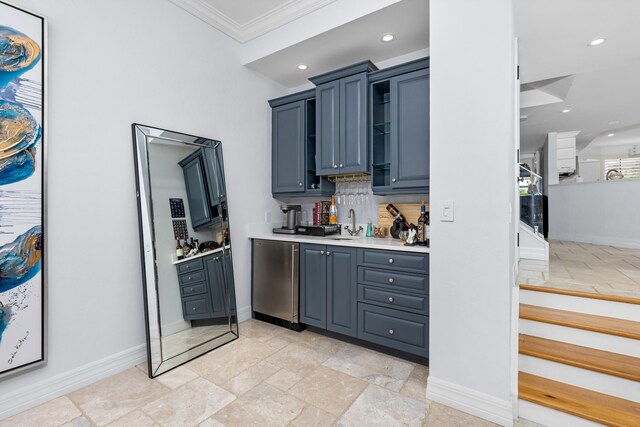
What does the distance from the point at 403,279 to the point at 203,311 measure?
172cm

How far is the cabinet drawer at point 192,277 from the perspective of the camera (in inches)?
97.2

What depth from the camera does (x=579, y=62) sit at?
10.5 feet

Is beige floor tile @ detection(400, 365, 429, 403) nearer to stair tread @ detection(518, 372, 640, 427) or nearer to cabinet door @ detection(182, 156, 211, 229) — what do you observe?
stair tread @ detection(518, 372, 640, 427)

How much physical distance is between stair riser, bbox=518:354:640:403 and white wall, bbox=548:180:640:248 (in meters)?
4.93

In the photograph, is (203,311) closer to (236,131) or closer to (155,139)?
(155,139)

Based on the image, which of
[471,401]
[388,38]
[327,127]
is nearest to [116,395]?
[471,401]

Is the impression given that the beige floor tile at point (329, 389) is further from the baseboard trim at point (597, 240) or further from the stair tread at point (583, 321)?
the baseboard trim at point (597, 240)

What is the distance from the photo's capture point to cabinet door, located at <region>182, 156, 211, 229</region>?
2576 mm

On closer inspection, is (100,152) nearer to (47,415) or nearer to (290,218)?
(47,415)

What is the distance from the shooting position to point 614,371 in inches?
67.9

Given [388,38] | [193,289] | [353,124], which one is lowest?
[193,289]

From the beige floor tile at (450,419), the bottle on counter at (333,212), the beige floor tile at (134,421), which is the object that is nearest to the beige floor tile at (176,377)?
the beige floor tile at (134,421)

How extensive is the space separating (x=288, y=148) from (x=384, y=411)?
2.61 m

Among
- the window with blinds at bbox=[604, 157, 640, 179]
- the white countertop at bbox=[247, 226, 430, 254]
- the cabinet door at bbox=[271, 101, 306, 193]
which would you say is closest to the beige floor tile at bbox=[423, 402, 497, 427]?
the white countertop at bbox=[247, 226, 430, 254]
